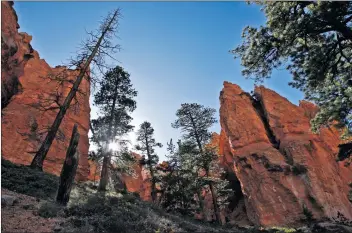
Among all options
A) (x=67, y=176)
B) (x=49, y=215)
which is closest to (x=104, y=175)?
(x=67, y=176)

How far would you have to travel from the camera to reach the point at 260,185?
34406 mm

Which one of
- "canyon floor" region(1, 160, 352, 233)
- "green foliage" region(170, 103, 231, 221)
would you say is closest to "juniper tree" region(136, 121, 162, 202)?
"green foliage" region(170, 103, 231, 221)

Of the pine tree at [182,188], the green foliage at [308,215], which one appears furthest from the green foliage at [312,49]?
the green foliage at [308,215]

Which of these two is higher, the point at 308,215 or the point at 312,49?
the point at 312,49

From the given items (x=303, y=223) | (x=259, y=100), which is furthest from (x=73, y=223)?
(x=259, y=100)

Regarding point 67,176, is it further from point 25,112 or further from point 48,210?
point 25,112

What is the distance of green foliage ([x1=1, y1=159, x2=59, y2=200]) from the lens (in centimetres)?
1058

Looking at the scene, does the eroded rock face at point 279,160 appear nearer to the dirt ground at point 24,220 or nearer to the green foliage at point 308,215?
the green foliage at point 308,215

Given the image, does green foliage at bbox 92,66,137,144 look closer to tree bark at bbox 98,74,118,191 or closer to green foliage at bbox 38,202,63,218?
tree bark at bbox 98,74,118,191

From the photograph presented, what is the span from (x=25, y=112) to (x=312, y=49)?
33.4m

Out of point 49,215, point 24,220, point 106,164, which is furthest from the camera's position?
point 106,164

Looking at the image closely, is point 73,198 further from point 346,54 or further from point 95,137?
point 346,54

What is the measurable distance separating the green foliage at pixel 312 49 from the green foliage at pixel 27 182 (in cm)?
1192

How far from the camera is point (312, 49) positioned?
12.5 m
